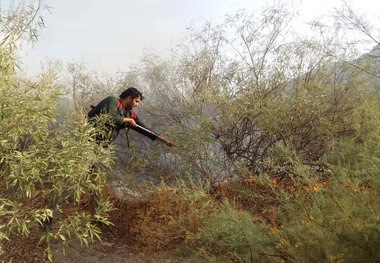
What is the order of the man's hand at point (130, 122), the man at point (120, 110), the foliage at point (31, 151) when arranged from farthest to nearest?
1. the man's hand at point (130, 122)
2. the man at point (120, 110)
3. the foliage at point (31, 151)

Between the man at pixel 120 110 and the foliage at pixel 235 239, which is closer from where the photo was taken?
the foliage at pixel 235 239

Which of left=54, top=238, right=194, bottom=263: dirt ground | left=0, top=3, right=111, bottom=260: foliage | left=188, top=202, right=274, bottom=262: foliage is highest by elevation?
left=0, top=3, right=111, bottom=260: foliage

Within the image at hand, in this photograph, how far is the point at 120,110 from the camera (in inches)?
178

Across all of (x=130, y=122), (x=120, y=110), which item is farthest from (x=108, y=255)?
(x=120, y=110)

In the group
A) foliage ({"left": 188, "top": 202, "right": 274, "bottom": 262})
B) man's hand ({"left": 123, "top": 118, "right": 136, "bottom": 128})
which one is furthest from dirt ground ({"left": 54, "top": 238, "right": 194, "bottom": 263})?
man's hand ({"left": 123, "top": 118, "right": 136, "bottom": 128})

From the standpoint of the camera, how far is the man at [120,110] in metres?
4.16

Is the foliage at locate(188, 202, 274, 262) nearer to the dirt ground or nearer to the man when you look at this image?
the dirt ground

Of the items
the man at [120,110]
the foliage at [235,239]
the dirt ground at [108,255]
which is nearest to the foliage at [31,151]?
the foliage at [235,239]

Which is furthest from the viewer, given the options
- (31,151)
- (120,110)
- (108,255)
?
(120,110)

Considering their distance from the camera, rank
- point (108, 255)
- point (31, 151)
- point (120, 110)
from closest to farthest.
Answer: point (31, 151) < point (108, 255) < point (120, 110)

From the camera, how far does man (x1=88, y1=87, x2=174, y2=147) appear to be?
4.16 meters

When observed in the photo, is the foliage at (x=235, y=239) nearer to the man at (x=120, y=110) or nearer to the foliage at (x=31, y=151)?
the foliage at (x=31, y=151)

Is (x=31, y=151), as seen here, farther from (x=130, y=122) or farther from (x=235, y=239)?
(x=130, y=122)

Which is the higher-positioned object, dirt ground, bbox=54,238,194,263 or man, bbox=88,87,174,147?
man, bbox=88,87,174,147
